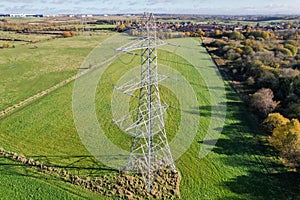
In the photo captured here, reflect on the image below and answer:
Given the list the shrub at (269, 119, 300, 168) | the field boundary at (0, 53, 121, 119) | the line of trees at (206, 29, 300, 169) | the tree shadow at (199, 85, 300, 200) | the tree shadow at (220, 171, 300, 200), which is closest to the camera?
the tree shadow at (220, 171, 300, 200)

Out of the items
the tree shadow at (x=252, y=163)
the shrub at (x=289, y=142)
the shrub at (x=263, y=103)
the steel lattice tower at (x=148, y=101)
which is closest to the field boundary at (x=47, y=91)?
the steel lattice tower at (x=148, y=101)

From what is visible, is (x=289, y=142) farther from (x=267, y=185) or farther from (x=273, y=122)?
→ (x=273, y=122)

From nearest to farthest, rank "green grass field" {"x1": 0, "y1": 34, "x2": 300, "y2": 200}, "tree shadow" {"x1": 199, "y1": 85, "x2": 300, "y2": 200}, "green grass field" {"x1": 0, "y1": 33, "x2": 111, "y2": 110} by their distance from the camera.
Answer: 1. "green grass field" {"x1": 0, "y1": 34, "x2": 300, "y2": 200}
2. "tree shadow" {"x1": 199, "y1": 85, "x2": 300, "y2": 200}
3. "green grass field" {"x1": 0, "y1": 33, "x2": 111, "y2": 110}

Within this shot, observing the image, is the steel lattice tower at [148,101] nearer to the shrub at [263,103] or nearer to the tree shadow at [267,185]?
the tree shadow at [267,185]

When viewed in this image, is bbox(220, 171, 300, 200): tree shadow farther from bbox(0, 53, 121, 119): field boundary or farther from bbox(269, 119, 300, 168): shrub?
bbox(0, 53, 121, 119): field boundary

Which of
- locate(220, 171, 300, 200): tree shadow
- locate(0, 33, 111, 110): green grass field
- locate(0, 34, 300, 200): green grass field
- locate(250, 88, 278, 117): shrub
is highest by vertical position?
locate(0, 33, 111, 110): green grass field

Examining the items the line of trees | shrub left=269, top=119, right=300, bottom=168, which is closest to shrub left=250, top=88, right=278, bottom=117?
the line of trees

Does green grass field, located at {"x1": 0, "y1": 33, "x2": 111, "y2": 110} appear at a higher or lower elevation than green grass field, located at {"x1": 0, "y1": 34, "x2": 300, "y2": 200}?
higher

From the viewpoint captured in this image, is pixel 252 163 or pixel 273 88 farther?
pixel 273 88

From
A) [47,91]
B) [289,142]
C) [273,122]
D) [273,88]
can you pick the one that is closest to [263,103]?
[273,122]
